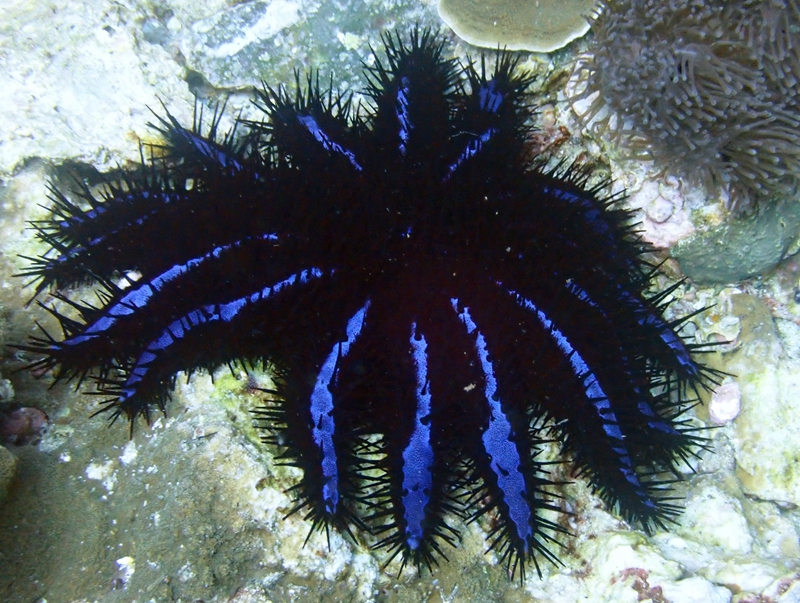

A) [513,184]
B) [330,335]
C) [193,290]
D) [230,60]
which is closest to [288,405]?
[330,335]

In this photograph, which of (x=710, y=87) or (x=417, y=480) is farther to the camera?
(x=710, y=87)

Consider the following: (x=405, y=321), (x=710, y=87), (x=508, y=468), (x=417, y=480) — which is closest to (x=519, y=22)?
(x=710, y=87)

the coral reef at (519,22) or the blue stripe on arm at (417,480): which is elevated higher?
the coral reef at (519,22)

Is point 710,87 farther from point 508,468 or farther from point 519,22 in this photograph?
point 508,468

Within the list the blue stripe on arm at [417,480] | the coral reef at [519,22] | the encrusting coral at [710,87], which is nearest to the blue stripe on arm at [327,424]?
the blue stripe on arm at [417,480]

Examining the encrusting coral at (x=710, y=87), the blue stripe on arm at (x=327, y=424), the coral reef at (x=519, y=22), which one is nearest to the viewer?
the blue stripe on arm at (x=327, y=424)

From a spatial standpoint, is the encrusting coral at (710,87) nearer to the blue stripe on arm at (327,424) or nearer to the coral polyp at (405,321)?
the coral polyp at (405,321)

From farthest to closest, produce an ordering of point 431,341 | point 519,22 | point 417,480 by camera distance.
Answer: point 519,22 → point 431,341 → point 417,480
